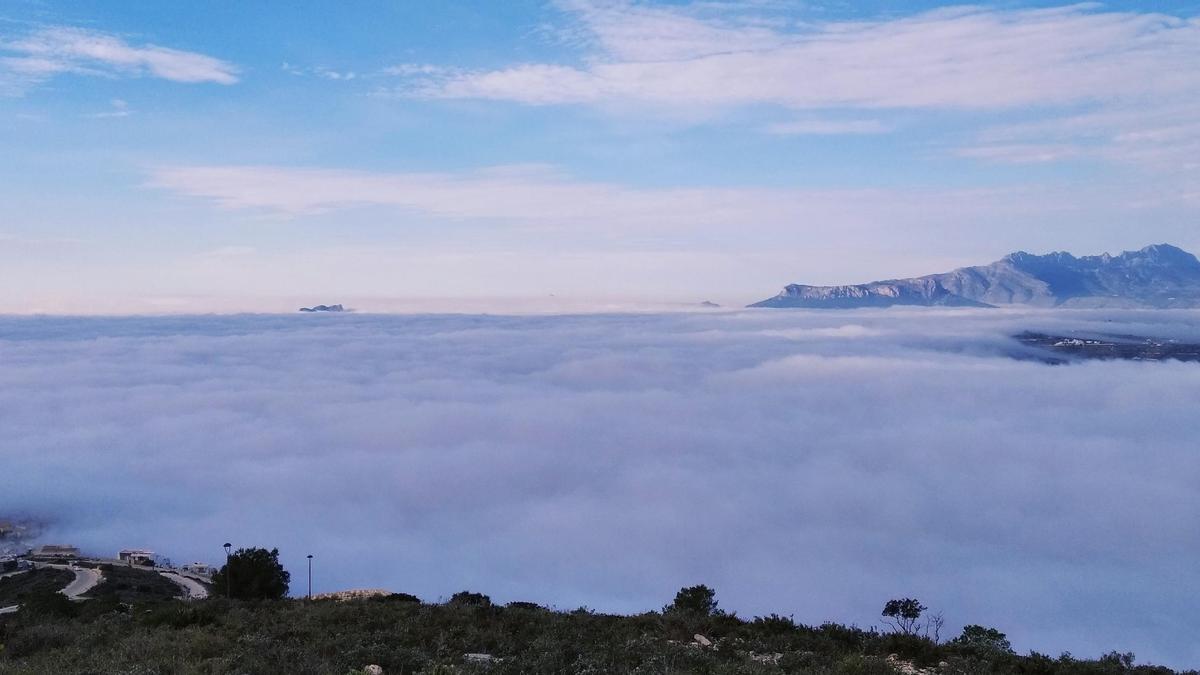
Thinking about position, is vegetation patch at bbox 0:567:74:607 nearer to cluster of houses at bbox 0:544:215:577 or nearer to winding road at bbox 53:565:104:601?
winding road at bbox 53:565:104:601

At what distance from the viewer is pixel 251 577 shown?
111ft

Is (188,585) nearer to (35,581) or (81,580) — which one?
(81,580)

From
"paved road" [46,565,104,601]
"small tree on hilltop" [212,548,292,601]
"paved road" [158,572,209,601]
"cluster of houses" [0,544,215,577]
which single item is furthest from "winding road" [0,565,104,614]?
"small tree on hilltop" [212,548,292,601]

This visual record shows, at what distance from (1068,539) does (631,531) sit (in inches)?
3281

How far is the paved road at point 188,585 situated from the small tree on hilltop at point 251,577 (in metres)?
11.6

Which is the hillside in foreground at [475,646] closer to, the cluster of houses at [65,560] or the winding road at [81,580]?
the winding road at [81,580]

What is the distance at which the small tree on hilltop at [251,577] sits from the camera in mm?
33094

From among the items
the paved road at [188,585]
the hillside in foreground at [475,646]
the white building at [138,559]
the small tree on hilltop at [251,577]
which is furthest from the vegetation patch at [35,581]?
the hillside in foreground at [475,646]

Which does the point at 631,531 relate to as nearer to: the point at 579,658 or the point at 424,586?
the point at 424,586

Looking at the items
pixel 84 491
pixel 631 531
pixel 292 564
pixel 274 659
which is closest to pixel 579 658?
pixel 274 659

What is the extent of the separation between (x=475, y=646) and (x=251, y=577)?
2760 centimetres

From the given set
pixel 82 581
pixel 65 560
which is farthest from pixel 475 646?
pixel 65 560

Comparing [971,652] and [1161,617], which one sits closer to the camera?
[971,652]

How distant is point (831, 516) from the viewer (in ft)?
480
